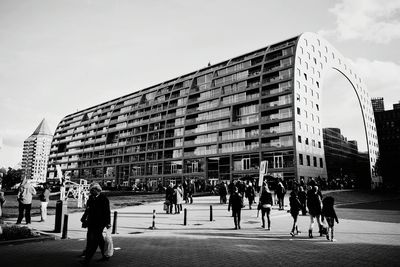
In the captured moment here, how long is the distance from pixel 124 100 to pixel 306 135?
54.8 metres

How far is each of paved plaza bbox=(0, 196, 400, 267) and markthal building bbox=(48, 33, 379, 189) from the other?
32302 mm

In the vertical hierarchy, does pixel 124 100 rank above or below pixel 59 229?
above

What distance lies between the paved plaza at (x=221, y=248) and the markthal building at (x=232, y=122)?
3230 cm

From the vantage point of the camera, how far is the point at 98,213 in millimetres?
6344

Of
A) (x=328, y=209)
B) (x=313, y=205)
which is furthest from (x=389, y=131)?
(x=328, y=209)

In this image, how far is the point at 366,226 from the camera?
12141 mm

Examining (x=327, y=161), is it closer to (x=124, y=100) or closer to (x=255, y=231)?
(x=255, y=231)

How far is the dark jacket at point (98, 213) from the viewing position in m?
6.29

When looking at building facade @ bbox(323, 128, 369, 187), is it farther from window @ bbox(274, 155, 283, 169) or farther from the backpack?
the backpack

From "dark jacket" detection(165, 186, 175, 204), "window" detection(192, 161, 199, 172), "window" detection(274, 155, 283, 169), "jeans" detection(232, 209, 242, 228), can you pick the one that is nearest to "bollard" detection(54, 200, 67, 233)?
"jeans" detection(232, 209, 242, 228)

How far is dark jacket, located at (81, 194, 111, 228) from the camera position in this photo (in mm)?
6293

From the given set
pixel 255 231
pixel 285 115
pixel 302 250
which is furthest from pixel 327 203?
pixel 285 115

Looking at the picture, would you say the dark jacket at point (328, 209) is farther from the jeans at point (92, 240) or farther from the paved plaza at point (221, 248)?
the jeans at point (92, 240)

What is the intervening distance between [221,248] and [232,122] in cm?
4864
